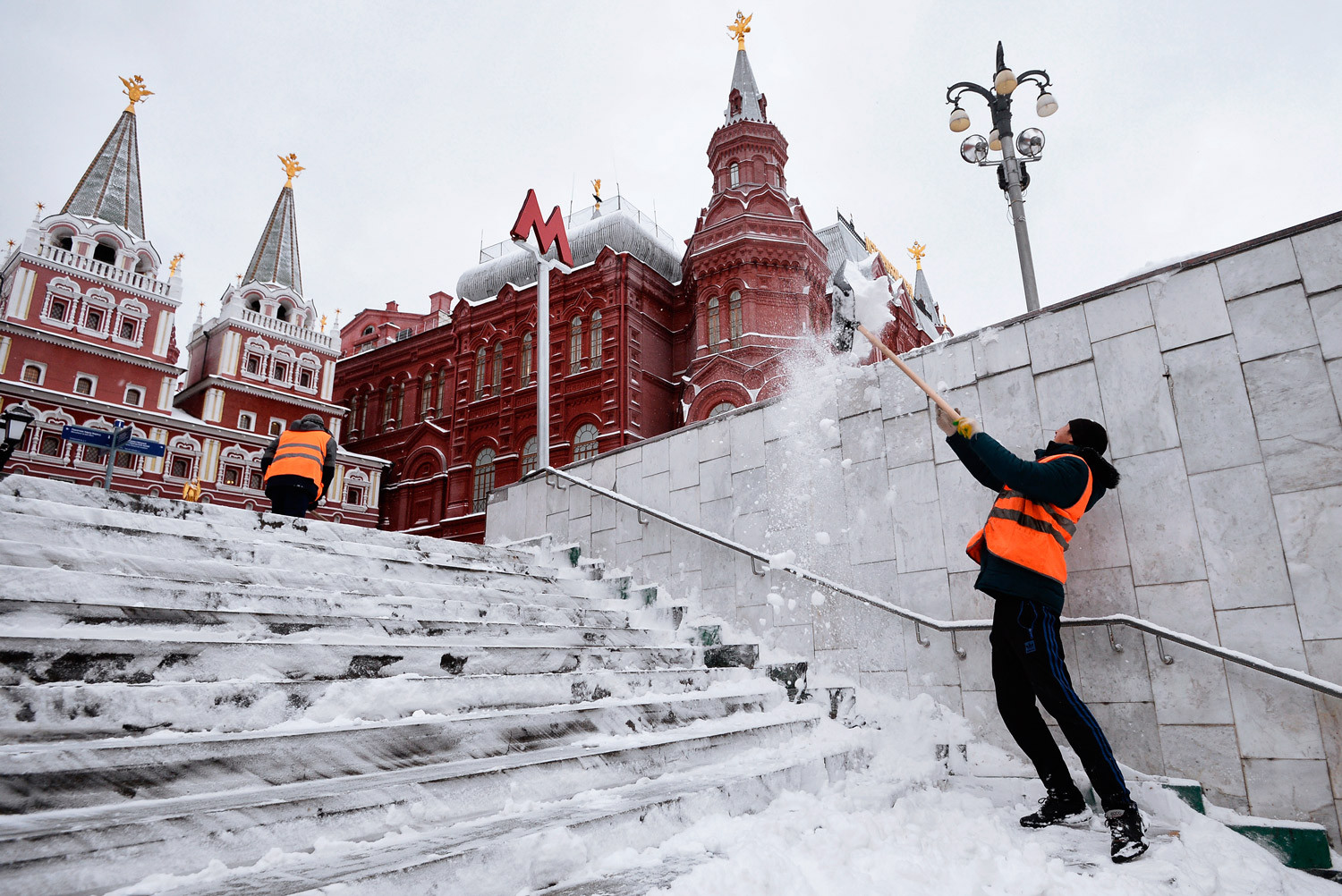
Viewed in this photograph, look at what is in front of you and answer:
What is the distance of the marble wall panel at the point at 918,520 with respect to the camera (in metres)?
5.59

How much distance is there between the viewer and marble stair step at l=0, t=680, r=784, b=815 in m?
2.25

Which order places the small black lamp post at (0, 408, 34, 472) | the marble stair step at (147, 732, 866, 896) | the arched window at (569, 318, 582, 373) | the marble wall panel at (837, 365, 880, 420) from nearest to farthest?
the marble stair step at (147, 732, 866, 896), the marble wall panel at (837, 365, 880, 420), the small black lamp post at (0, 408, 34, 472), the arched window at (569, 318, 582, 373)

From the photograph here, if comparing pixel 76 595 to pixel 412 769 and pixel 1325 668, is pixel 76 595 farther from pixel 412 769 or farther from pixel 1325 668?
pixel 1325 668

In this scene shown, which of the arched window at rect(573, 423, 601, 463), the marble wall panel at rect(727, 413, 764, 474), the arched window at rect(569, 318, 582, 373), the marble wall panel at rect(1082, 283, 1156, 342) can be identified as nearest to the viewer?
the marble wall panel at rect(1082, 283, 1156, 342)

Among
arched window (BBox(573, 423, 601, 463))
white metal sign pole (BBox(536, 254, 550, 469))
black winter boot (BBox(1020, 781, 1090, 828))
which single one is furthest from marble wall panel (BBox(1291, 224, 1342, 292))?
arched window (BBox(573, 423, 601, 463))

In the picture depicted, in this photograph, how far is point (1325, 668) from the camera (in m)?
3.85

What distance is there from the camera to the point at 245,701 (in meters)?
3.02

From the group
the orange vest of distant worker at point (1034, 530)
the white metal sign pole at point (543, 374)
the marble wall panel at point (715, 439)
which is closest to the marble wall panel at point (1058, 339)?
the orange vest of distant worker at point (1034, 530)

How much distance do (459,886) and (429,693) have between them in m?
1.31

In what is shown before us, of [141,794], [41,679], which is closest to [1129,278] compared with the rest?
[141,794]

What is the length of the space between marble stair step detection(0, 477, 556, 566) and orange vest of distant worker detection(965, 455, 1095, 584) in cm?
460

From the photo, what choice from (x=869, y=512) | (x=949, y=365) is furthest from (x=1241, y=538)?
(x=869, y=512)

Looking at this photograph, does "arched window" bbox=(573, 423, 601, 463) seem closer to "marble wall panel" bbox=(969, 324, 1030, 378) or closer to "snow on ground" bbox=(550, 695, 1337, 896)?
"marble wall panel" bbox=(969, 324, 1030, 378)

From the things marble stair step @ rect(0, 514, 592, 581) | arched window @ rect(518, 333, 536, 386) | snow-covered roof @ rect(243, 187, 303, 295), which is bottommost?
marble stair step @ rect(0, 514, 592, 581)
